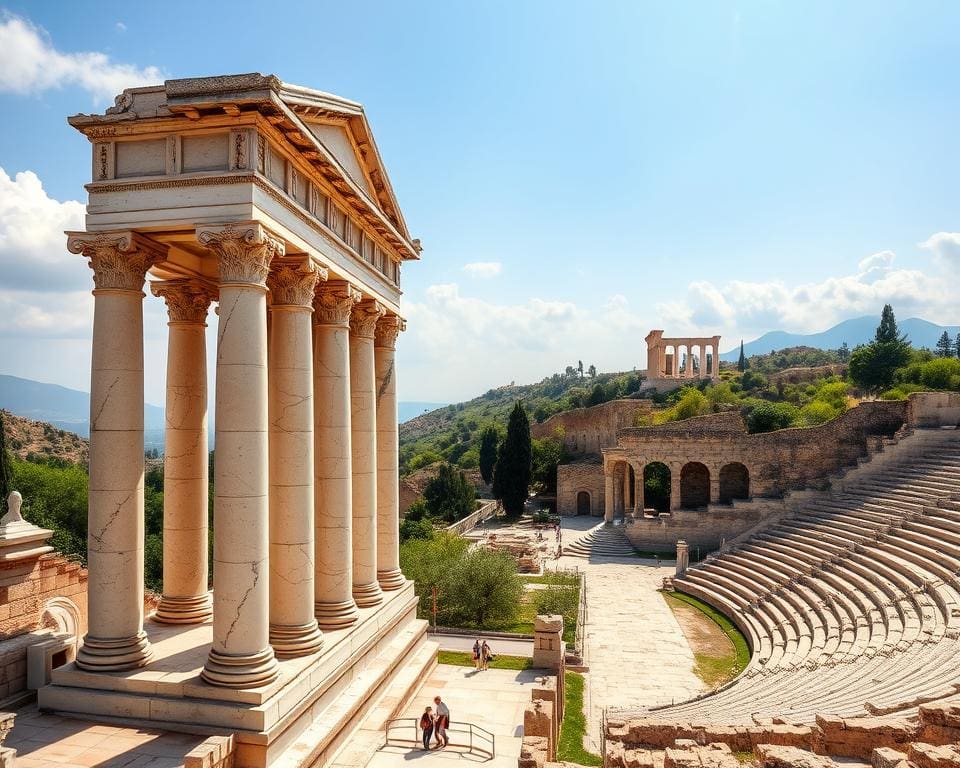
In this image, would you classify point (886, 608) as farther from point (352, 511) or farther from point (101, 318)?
point (101, 318)

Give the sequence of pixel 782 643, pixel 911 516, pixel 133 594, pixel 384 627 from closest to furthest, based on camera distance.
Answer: pixel 133 594, pixel 384 627, pixel 782 643, pixel 911 516

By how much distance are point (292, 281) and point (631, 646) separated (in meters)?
20.4

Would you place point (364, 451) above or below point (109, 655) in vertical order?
above

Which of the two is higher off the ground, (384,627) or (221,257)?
(221,257)

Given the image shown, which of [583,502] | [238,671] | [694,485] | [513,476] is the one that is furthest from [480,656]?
[583,502]

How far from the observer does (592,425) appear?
246 ft

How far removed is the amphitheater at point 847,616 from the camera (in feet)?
37.3

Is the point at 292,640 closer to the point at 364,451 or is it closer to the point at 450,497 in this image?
the point at 364,451

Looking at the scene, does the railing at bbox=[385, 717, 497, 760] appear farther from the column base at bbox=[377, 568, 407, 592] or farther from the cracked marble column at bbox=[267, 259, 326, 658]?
the column base at bbox=[377, 568, 407, 592]

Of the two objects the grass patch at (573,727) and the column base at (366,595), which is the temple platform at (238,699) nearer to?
the column base at (366,595)

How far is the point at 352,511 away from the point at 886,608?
17.9 metres

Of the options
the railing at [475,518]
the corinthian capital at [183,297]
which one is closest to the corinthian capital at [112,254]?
the corinthian capital at [183,297]

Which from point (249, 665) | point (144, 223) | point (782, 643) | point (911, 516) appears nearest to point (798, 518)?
point (911, 516)

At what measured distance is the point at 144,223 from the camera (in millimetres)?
12383
